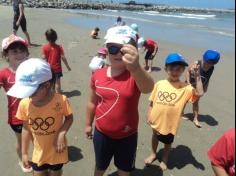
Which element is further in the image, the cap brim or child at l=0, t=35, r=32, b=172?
child at l=0, t=35, r=32, b=172

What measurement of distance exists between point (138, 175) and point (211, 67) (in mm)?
2578

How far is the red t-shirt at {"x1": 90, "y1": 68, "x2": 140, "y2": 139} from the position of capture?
3201mm

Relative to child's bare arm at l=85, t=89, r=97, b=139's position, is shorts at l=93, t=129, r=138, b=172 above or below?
below

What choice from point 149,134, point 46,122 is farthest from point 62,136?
point 149,134

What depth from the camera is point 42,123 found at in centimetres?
327

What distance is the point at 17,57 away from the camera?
4.00 meters

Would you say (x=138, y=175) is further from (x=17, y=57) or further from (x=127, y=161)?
(x=17, y=57)

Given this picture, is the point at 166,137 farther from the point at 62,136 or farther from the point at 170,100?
the point at 62,136

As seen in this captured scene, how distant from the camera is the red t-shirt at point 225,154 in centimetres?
212

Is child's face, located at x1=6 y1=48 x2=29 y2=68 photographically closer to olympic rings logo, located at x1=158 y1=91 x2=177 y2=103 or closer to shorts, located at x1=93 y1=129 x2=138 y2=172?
shorts, located at x1=93 y1=129 x2=138 y2=172

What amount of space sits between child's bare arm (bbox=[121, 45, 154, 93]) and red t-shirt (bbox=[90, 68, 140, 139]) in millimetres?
259

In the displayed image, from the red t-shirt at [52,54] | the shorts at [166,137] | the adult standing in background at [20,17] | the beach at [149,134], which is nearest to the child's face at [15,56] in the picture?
the beach at [149,134]

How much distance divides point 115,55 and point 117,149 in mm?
1012

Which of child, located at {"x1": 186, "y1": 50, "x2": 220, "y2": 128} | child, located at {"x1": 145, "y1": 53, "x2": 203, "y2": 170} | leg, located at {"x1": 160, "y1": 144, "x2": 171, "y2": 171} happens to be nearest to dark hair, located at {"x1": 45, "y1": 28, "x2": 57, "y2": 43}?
child, located at {"x1": 186, "y1": 50, "x2": 220, "y2": 128}
